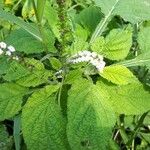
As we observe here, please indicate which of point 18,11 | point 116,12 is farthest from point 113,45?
point 18,11

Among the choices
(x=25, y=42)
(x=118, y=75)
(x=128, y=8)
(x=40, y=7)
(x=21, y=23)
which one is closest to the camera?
(x=40, y=7)

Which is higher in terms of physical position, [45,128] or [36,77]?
[36,77]

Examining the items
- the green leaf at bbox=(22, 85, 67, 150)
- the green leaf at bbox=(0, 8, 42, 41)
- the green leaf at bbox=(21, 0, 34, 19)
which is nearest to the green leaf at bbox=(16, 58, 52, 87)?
the green leaf at bbox=(22, 85, 67, 150)

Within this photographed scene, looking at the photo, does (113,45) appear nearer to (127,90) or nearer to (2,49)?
(127,90)

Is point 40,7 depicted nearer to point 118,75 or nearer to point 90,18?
point 118,75

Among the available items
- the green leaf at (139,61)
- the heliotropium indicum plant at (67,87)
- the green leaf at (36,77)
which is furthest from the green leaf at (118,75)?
the green leaf at (36,77)

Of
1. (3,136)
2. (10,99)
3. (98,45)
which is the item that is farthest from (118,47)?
(3,136)
